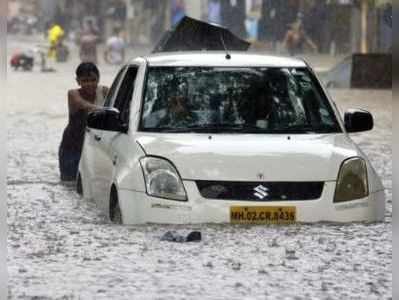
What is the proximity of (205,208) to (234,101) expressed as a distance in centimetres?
129

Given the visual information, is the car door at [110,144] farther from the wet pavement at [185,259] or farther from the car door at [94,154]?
the wet pavement at [185,259]

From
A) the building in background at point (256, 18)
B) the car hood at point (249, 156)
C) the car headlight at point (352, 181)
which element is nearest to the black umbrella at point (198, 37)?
the car hood at point (249, 156)

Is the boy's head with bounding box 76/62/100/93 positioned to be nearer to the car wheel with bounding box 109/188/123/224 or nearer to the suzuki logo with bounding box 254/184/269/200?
the car wheel with bounding box 109/188/123/224

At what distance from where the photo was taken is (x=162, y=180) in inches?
396

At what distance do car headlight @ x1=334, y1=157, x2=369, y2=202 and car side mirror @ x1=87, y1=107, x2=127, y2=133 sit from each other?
1.71 m

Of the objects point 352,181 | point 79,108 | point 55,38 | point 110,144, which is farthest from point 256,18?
point 352,181

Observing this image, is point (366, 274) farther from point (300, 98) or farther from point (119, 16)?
point (119, 16)

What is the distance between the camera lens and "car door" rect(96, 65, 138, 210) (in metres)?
10.9

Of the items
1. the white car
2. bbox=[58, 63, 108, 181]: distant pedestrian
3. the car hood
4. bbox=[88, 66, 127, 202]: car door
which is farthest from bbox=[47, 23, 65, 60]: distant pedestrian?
the car hood

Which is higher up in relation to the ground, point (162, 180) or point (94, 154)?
point (162, 180)

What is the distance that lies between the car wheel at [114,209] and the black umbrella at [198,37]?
5910 mm

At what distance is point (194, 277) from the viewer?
27.0 ft

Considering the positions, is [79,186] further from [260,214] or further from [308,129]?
[260,214]

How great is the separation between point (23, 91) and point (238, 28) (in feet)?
120
